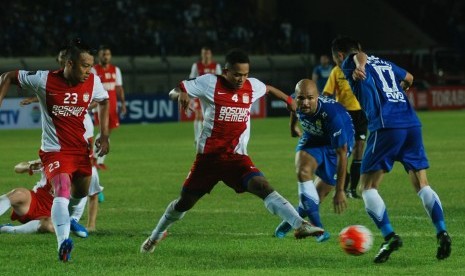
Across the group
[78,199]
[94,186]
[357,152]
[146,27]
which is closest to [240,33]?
[146,27]

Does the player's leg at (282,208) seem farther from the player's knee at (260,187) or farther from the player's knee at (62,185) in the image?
the player's knee at (62,185)

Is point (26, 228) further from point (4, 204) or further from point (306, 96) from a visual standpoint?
point (306, 96)

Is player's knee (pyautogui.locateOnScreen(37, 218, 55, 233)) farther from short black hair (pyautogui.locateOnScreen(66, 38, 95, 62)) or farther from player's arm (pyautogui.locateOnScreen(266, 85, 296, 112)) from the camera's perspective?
player's arm (pyautogui.locateOnScreen(266, 85, 296, 112))

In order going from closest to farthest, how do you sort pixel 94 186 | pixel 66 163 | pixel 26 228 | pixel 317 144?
pixel 66 163
pixel 317 144
pixel 26 228
pixel 94 186

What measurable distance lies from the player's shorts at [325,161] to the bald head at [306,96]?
639 mm

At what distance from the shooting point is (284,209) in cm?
916

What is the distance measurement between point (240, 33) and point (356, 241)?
103 feet

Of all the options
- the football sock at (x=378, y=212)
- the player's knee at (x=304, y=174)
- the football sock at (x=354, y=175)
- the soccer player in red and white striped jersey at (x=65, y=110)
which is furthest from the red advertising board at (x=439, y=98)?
the soccer player in red and white striped jersey at (x=65, y=110)

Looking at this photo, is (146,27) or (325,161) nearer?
(325,161)

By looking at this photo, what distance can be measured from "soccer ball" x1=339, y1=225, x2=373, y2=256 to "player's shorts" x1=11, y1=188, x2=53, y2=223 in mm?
3287

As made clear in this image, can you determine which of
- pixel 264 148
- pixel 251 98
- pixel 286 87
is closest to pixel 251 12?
pixel 286 87

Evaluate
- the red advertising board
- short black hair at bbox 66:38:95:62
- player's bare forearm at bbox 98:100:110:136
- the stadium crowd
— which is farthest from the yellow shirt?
the red advertising board

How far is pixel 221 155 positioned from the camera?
943 cm

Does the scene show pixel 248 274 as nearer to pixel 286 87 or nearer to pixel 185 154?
pixel 185 154
